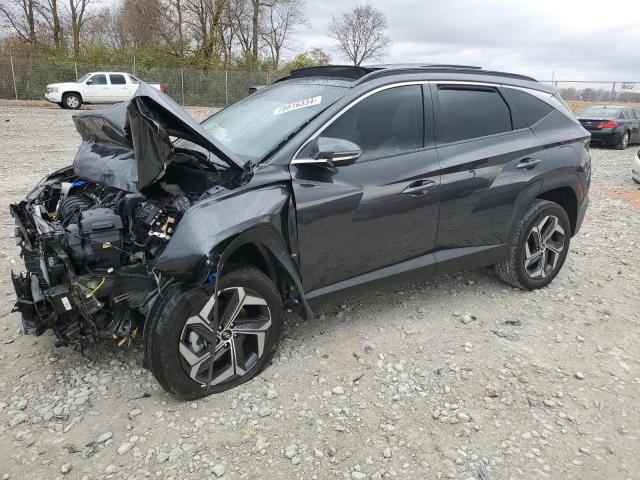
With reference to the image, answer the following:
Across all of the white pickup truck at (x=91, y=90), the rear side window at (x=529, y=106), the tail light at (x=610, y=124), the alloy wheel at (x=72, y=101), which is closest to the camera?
the rear side window at (x=529, y=106)

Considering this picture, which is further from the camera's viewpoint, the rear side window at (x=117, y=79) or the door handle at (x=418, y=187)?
the rear side window at (x=117, y=79)

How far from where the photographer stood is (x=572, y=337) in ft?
12.2

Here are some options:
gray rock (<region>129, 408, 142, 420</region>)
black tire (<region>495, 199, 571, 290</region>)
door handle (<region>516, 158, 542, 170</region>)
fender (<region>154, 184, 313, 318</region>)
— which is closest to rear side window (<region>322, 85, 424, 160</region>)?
fender (<region>154, 184, 313, 318</region>)

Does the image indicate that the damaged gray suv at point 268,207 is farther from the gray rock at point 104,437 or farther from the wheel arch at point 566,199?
the gray rock at point 104,437

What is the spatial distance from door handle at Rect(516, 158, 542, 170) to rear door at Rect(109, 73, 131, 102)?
73.8ft

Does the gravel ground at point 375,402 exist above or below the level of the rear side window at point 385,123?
below

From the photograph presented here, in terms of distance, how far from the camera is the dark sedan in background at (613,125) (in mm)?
16062

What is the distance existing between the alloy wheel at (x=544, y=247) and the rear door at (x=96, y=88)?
2300 centimetres

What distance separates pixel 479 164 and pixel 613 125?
15.2 metres

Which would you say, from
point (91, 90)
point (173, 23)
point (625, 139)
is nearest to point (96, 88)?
point (91, 90)

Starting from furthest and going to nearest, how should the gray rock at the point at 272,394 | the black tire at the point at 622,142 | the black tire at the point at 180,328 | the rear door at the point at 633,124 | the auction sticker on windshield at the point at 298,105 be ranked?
1. the rear door at the point at 633,124
2. the black tire at the point at 622,142
3. the auction sticker on windshield at the point at 298,105
4. the gray rock at the point at 272,394
5. the black tire at the point at 180,328

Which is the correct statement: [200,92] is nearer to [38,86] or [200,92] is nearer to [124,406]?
[38,86]

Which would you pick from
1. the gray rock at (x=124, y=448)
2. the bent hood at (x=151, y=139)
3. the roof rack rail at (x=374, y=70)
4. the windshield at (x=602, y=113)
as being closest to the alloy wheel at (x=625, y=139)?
the windshield at (x=602, y=113)

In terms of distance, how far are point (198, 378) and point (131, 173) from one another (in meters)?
1.38
